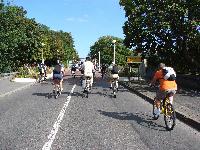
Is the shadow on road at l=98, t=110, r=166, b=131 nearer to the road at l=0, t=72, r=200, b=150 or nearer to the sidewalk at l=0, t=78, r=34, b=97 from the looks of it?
the road at l=0, t=72, r=200, b=150

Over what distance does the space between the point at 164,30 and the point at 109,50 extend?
13365 cm

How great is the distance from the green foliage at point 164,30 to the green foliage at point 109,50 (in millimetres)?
119513

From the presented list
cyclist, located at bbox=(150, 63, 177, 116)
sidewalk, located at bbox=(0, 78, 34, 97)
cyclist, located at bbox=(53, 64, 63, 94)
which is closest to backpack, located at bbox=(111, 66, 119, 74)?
cyclist, located at bbox=(53, 64, 63, 94)

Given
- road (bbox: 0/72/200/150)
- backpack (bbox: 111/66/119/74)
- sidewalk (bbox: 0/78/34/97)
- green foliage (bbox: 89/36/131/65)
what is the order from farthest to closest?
green foliage (bbox: 89/36/131/65)
sidewalk (bbox: 0/78/34/97)
backpack (bbox: 111/66/119/74)
road (bbox: 0/72/200/150)

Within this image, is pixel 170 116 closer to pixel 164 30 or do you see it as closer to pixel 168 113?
pixel 168 113

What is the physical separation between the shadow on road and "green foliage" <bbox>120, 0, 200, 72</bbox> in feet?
53.4

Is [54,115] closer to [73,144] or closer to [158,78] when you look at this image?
[158,78]

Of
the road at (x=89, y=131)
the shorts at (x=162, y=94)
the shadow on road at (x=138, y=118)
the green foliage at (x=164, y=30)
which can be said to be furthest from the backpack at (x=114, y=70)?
the shorts at (x=162, y=94)

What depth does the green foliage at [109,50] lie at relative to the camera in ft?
526

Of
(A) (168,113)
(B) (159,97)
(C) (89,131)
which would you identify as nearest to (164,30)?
(B) (159,97)

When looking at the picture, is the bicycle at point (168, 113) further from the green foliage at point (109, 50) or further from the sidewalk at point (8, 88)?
the green foliage at point (109, 50)

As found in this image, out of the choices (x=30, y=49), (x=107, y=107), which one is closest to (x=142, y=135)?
(x=107, y=107)

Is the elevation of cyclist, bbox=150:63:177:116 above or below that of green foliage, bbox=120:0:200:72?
below

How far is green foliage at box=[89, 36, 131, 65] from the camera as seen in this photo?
526ft
